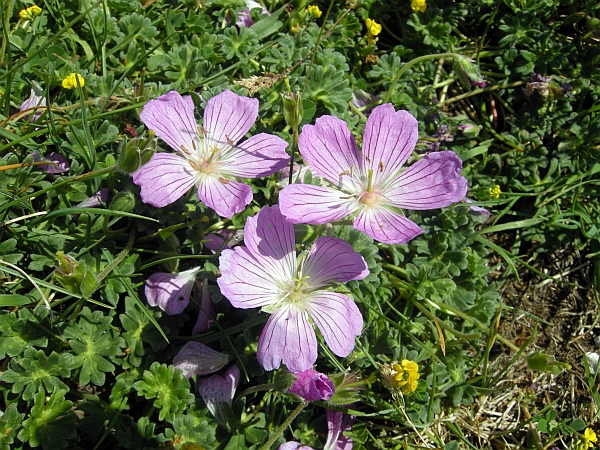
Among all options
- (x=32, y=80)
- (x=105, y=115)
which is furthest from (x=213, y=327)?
(x=32, y=80)

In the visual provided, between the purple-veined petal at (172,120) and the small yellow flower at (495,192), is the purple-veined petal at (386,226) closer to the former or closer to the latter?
the purple-veined petal at (172,120)

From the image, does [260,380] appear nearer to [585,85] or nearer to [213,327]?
[213,327]

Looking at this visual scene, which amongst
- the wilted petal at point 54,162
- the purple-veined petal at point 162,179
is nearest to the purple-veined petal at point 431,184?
the purple-veined petal at point 162,179

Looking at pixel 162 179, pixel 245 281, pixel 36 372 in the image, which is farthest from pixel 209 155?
pixel 36 372

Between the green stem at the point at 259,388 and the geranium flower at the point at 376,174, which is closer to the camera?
the geranium flower at the point at 376,174

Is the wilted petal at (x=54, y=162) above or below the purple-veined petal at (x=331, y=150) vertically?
below

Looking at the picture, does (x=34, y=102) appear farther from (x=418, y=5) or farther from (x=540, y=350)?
(x=540, y=350)

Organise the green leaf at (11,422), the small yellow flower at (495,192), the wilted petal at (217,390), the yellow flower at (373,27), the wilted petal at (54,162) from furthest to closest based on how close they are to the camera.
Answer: the yellow flower at (373,27) → the small yellow flower at (495,192) → the wilted petal at (54,162) → the wilted petal at (217,390) → the green leaf at (11,422)
